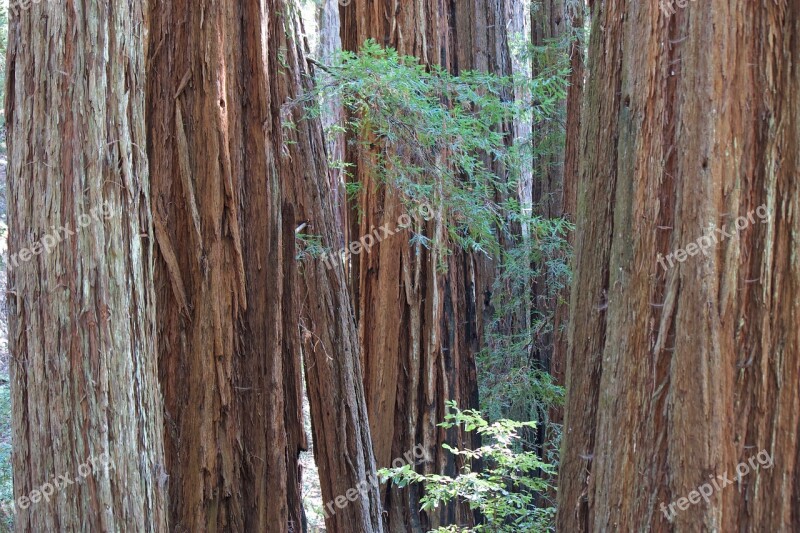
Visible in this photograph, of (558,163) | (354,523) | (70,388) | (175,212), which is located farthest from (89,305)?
(558,163)

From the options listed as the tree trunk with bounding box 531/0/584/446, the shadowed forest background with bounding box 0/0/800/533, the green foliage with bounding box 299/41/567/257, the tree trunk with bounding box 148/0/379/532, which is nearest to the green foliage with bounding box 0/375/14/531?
the tree trunk with bounding box 148/0/379/532

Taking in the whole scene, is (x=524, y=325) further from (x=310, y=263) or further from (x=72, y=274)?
(x=72, y=274)

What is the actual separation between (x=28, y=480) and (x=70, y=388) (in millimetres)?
437

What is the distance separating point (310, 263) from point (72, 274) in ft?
8.03

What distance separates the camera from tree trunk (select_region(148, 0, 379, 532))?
14.8 ft

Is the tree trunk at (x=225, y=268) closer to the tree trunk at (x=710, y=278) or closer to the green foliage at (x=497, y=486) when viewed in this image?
the green foliage at (x=497, y=486)

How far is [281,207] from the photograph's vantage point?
5.03m

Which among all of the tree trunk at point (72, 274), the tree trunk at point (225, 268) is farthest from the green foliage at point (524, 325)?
the tree trunk at point (72, 274)

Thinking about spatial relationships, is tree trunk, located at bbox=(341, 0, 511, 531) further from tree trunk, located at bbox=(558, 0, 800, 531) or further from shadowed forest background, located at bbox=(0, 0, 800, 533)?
tree trunk, located at bbox=(558, 0, 800, 531)

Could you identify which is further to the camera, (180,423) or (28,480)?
(180,423)

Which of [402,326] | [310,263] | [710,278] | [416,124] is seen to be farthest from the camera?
[402,326]

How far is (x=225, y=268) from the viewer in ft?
15.1

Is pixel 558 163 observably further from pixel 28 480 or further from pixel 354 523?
pixel 28 480

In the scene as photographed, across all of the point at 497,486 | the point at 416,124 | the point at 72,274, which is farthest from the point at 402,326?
the point at 72,274
